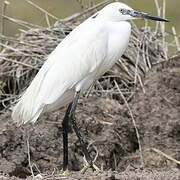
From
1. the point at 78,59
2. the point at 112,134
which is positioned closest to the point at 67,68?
the point at 78,59

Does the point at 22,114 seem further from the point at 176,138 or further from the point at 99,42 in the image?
the point at 176,138

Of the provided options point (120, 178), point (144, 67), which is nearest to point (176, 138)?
point (144, 67)

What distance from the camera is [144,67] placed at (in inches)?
285

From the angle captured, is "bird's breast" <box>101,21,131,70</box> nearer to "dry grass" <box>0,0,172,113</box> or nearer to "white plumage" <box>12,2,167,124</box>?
Result: "white plumage" <box>12,2,167,124</box>

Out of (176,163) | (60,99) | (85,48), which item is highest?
(85,48)

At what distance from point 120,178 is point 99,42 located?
1103 mm

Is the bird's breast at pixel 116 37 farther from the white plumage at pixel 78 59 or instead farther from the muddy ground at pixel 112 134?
the muddy ground at pixel 112 134

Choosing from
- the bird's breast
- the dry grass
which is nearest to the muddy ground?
the dry grass

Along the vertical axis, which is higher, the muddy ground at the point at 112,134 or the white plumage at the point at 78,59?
the white plumage at the point at 78,59

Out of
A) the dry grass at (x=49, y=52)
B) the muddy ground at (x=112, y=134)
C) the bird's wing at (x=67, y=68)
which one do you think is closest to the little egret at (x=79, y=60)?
the bird's wing at (x=67, y=68)

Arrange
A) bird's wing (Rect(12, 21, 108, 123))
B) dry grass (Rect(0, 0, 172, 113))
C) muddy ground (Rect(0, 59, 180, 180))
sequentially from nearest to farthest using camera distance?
bird's wing (Rect(12, 21, 108, 123)), muddy ground (Rect(0, 59, 180, 180)), dry grass (Rect(0, 0, 172, 113))

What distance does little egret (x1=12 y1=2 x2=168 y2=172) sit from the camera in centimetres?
515

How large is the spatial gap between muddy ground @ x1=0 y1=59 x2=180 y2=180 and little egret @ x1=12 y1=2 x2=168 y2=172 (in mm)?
721

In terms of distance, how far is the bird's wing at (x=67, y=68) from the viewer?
514 cm
